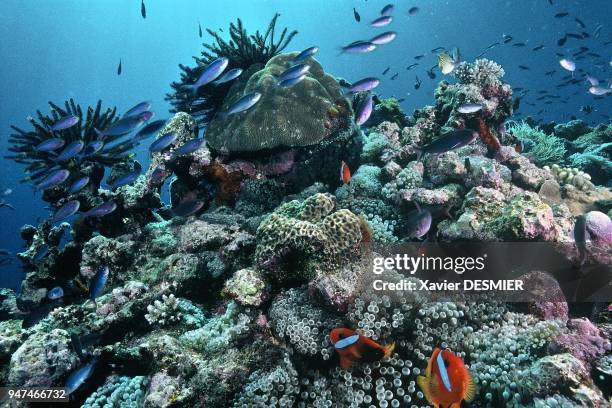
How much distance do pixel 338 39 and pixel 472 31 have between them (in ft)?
146

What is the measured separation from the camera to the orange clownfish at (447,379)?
2260 millimetres

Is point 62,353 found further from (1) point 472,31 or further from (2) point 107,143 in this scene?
(1) point 472,31

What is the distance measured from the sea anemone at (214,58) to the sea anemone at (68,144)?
160cm

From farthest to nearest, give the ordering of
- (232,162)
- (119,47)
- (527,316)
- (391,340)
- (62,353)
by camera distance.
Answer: (119,47)
(232,162)
(62,353)
(527,316)
(391,340)

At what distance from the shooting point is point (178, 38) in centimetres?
10850

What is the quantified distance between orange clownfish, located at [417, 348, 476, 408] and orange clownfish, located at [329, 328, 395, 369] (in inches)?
17.5

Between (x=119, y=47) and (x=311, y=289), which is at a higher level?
(x=119, y=47)

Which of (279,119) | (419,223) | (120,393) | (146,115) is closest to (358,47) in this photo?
(279,119)

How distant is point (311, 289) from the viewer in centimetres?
350

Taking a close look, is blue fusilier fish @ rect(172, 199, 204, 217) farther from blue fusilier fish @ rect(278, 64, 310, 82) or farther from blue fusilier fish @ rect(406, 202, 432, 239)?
blue fusilier fish @ rect(406, 202, 432, 239)

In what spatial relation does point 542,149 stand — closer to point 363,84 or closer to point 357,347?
point 363,84

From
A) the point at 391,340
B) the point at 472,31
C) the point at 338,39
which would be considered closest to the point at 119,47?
the point at 338,39

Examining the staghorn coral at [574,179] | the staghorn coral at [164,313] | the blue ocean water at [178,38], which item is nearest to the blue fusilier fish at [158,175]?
the staghorn coral at [164,313]

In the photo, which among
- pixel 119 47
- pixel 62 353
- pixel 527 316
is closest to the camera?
pixel 527 316
